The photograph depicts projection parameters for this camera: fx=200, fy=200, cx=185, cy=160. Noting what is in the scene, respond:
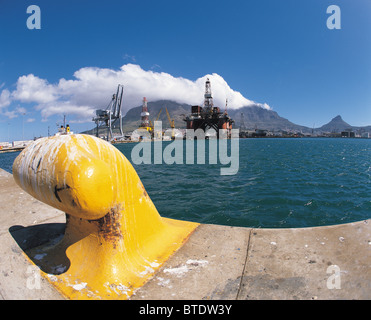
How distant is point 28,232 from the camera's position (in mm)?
2719

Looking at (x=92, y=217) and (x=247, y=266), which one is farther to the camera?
(x=247, y=266)

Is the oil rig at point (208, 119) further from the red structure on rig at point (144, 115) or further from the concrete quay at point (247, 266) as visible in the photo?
the concrete quay at point (247, 266)

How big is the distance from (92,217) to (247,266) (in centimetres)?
151

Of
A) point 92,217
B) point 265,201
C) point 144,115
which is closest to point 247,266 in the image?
point 92,217

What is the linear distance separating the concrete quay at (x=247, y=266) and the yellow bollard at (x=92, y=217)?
163mm

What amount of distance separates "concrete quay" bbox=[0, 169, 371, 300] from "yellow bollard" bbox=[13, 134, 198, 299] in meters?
0.16

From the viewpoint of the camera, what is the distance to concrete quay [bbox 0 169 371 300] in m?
1.60

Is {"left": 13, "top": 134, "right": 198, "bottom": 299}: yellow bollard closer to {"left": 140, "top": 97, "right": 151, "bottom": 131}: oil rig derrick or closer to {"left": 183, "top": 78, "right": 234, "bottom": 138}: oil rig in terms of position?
{"left": 183, "top": 78, "right": 234, "bottom": 138}: oil rig

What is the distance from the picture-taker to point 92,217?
66.5 inches

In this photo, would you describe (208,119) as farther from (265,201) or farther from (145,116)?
(265,201)

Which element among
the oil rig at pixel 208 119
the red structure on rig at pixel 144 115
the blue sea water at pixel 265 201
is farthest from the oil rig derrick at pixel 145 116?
the blue sea water at pixel 265 201

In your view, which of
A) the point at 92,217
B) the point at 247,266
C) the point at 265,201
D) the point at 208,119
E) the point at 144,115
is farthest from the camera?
the point at 144,115

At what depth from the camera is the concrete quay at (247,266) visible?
1598mm
